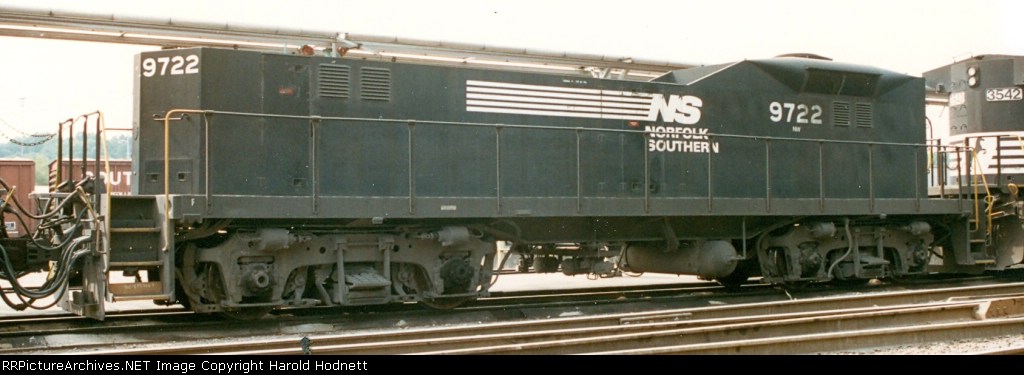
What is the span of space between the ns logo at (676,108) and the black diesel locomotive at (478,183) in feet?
0.08

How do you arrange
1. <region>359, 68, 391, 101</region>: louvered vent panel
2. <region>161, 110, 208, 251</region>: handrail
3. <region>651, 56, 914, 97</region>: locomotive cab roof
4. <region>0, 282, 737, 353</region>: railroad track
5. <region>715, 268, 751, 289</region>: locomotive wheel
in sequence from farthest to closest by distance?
<region>715, 268, 751, 289</region>: locomotive wheel, <region>651, 56, 914, 97</region>: locomotive cab roof, <region>359, 68, 391, 101</region>: louvered vent panel, <region>161, 110, 208, 251</region>: handrail, <region>0, 282, 737, 353</region>: railroad track

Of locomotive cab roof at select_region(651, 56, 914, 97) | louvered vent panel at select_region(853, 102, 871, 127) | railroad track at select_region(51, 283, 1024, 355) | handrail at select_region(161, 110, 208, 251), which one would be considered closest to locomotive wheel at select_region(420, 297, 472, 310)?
railroad track at select_region(51, 283, 1024, 355)

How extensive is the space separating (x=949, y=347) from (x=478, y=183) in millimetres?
4976

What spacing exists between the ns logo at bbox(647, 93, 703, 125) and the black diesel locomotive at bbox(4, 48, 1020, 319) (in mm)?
24

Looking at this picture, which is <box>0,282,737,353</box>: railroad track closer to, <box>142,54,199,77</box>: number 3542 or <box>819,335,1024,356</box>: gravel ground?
<box>142,54,199,77</box>: number 3542

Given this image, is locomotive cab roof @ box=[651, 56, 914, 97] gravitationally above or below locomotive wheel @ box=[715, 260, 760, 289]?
above

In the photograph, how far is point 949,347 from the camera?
710 cm

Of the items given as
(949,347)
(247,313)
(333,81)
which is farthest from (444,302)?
(949,347)

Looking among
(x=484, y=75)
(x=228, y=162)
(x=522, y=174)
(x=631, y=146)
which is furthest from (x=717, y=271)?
(x=228, y=162)

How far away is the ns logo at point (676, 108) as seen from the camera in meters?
11.1

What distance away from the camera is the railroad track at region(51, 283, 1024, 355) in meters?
6.43

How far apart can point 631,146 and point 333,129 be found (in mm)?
3630

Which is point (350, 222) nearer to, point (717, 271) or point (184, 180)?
point (184, 180)

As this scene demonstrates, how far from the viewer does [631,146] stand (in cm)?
1101
